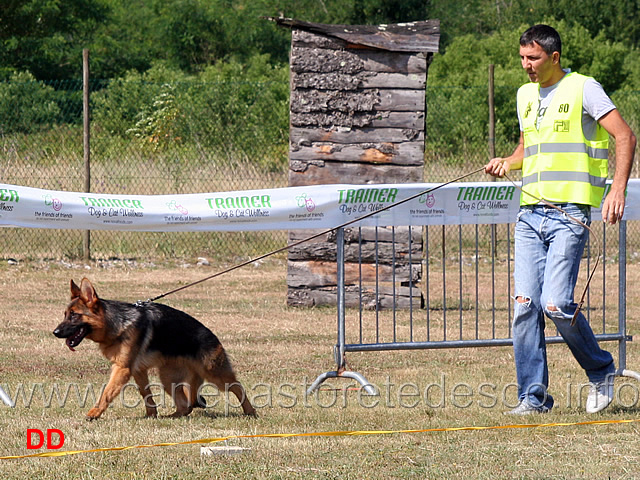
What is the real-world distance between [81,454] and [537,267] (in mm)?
2729

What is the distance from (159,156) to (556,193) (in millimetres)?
9944

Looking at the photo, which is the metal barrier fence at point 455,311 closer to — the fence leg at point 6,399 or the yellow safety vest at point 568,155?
the yellow safety vest at point 568,155

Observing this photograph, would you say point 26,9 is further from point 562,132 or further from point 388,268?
point 562,132

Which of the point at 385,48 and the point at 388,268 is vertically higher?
the point at 385,48

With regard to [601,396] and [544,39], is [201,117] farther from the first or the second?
[601,396]

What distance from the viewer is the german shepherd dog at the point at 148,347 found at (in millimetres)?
5703

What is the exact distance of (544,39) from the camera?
554 cm

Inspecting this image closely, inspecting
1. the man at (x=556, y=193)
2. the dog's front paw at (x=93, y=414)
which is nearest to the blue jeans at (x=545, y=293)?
the man at (x=556, y=193)

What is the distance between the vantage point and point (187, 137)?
54.1ft

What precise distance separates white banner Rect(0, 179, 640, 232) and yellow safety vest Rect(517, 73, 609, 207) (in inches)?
52.1

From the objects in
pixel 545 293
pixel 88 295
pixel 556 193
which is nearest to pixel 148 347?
pixel 88 295

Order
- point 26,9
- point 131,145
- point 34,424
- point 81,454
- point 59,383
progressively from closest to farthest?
1. point 81,454
2. point 34,424
3. point 59,383
4. point 131,145
5. point 26,9

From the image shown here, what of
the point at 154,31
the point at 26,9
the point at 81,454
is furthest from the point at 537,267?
the point at 154,31

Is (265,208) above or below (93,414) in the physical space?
above
